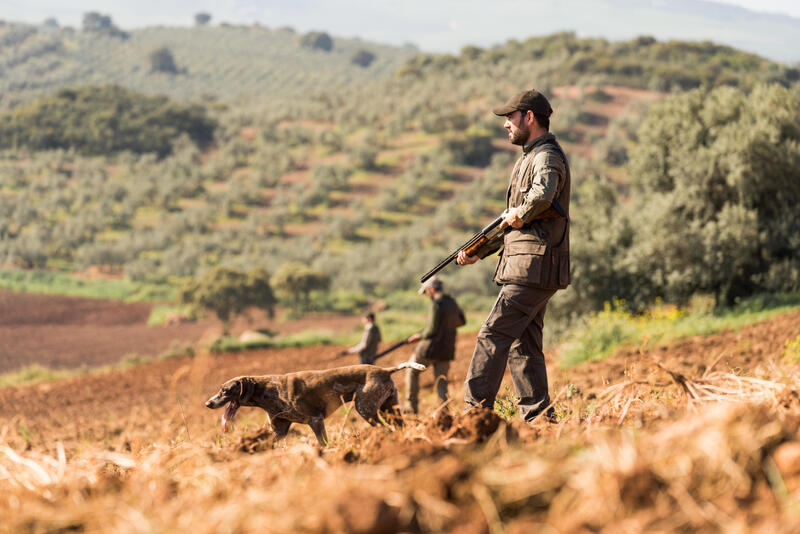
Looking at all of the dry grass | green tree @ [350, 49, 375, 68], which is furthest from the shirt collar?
green tree @ [350, 49, 375, 68]

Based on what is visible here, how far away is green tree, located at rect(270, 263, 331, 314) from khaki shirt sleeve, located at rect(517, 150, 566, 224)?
84.6 ft

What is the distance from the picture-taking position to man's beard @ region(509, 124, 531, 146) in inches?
190

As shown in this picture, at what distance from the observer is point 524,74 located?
63.2 metres

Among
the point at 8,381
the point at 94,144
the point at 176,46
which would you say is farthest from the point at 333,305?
the point at 176,46

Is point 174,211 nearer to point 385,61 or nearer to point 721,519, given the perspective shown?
point 721,519

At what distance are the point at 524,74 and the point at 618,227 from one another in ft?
164

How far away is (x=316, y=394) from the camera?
5309 millimetres

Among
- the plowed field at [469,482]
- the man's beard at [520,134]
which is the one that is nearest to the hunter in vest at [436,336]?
the man's beard at [520,134]

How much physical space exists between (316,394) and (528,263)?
1866mm

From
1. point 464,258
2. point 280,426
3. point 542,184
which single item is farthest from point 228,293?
point 542,184

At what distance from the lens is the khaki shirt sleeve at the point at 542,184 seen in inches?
177

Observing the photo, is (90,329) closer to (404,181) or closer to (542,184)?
(404,181)

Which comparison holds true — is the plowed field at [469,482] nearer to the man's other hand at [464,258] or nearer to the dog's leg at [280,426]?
the man's other hand at [464,258]

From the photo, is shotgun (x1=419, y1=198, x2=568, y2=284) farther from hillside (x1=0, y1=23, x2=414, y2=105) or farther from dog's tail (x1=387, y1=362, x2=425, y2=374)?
hillside (x1=0, y1=23, x2=414, y2=105)
